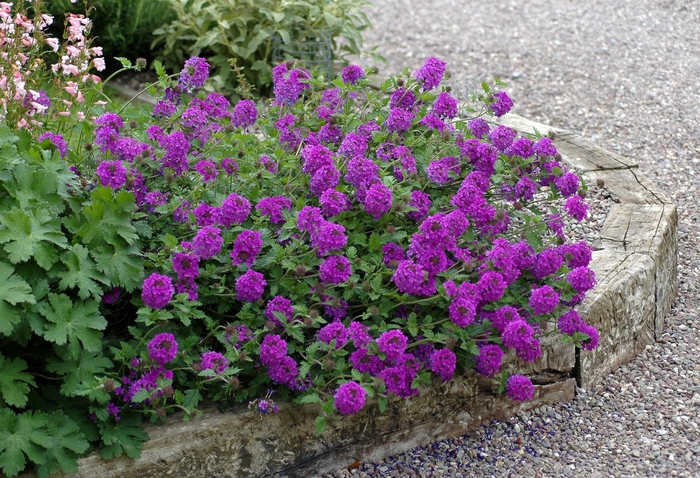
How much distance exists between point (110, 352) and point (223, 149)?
0.88m

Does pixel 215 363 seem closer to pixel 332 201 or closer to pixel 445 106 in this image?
pixel 332 201

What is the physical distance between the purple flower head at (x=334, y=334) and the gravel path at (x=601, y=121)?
1.66ft

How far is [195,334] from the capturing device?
2.79 metres

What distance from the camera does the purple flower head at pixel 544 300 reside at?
283 cm

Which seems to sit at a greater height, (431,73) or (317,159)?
(431,73)

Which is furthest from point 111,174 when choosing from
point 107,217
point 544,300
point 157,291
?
point 544,300

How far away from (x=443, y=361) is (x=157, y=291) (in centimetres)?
87

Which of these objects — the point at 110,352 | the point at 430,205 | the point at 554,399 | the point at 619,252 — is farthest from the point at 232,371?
the point at 619,252

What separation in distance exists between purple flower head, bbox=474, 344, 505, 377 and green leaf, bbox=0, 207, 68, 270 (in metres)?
1.28

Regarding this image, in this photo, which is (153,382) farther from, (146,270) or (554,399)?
(554,399)

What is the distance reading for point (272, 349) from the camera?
2580mm

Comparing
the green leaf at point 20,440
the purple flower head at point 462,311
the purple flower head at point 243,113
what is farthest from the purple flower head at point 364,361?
the purple flower head at point 243,113

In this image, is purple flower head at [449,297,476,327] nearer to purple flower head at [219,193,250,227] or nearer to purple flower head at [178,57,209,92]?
purple flower head at [219,193,250,227]

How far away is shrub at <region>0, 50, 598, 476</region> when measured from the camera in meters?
A: 2.51
